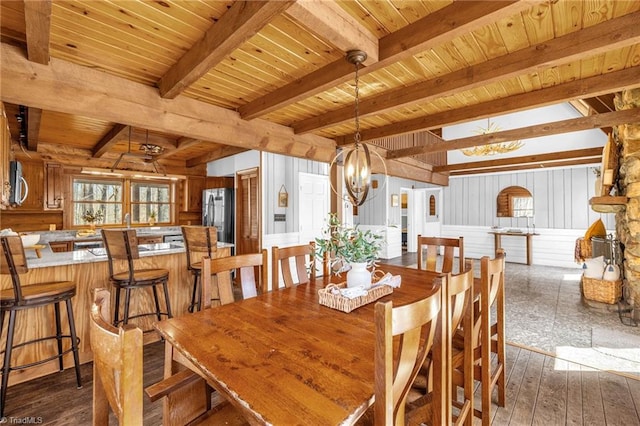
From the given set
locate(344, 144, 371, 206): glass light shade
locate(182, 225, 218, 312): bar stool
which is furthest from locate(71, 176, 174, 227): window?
locate(344, 144, 371, 206): glass light shade

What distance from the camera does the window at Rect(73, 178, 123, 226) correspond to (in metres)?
5.36

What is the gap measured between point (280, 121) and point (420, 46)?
211 cm

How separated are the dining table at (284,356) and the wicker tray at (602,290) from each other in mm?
4175

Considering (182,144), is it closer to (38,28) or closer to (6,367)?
(38,28)

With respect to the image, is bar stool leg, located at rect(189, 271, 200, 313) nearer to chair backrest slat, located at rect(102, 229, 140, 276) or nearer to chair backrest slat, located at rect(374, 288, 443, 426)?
chair backrest slat, located at rect(102, 229, 140, 276)

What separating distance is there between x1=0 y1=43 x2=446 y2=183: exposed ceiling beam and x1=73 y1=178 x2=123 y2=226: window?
13.3 feet

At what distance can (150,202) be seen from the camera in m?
6.12

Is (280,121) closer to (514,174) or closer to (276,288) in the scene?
(276,288)

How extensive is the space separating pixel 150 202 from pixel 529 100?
6492 millimetres

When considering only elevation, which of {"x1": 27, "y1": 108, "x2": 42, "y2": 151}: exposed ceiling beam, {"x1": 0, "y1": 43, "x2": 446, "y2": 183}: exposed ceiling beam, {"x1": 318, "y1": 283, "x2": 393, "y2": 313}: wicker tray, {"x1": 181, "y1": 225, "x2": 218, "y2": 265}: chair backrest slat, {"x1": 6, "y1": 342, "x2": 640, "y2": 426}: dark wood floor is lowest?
{"x1": 6, "y1": 342, "x2": 640, "y2": 426}: dark wood floor

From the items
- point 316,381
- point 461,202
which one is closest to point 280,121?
point 316,381

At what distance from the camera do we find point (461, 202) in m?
8.80

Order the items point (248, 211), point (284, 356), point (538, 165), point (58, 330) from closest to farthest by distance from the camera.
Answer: point (284, 356) < point (58, 330) < point (248, 211) < point (538, 165)

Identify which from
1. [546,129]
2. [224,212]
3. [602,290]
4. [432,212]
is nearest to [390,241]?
[432,212]
